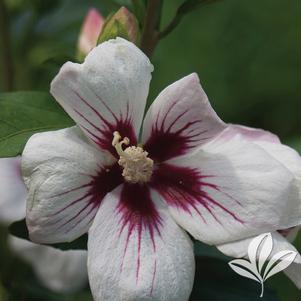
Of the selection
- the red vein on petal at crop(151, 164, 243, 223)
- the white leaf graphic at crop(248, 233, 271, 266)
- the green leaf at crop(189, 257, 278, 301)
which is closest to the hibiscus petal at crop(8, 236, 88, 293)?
the green leaf at crop(189, 257, 278, 301)

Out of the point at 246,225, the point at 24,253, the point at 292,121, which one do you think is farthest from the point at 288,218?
the point at 292,121

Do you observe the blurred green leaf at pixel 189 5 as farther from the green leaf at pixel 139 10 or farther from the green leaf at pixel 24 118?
the green leaf at pixel 24 118

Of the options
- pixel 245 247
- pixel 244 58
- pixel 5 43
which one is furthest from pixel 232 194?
pixel 244 58

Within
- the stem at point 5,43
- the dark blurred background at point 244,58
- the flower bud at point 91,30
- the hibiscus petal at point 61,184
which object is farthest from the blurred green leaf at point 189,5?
the dark blurred background at point 244,58

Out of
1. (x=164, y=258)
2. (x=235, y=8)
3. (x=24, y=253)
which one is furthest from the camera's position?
(x=235, y=8)

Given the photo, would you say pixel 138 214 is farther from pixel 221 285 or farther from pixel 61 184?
pixel 221 285

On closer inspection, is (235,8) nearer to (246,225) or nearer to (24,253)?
(24,253)

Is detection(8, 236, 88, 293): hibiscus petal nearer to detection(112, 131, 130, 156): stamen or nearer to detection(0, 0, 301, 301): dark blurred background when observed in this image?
detection(112, 131, 130, 156): stamen
